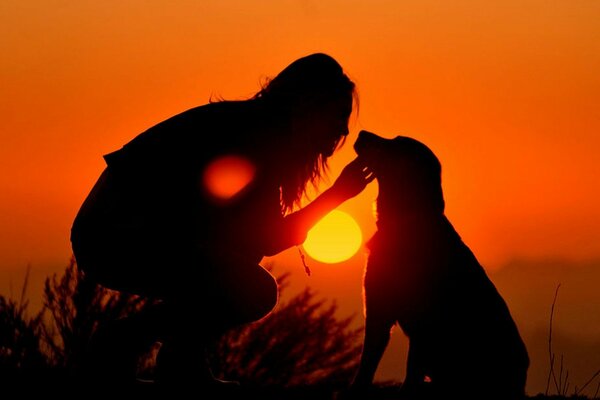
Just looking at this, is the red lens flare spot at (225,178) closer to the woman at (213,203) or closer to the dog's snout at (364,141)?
the woman at (213,203)

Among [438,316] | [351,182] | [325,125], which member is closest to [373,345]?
[438,316]

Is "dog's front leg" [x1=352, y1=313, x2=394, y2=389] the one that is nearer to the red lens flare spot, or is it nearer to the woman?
the woman

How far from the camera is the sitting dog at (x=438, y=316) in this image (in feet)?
16.8

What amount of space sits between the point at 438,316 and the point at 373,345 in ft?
1.25

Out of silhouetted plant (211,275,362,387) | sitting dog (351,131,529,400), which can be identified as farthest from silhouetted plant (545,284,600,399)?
silhouetted plant (211,275,362,387)

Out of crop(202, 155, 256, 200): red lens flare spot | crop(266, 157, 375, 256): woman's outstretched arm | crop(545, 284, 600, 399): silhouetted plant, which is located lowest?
crop(545, 284, 600, 399): silhouetted plant

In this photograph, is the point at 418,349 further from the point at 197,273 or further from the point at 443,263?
the point at 197,273

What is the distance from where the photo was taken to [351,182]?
14.5 feet

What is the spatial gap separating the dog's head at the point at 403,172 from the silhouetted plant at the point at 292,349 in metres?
2.10

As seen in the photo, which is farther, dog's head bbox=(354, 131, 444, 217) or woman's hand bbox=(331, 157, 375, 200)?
dog's head bbox=(354, 131, 444, 217)

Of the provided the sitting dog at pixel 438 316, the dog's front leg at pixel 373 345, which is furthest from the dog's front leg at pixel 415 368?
the dog's front leg at pixel 373 345

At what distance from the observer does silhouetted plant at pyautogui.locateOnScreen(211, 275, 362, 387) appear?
7758 millimetres

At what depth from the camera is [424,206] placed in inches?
227

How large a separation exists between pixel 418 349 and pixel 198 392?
1.32 meters
